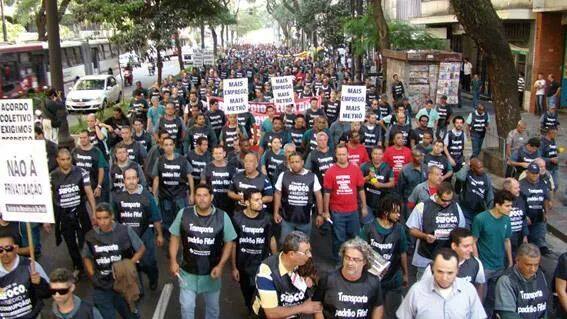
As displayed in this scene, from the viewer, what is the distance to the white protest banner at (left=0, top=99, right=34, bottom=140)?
8.27 metres

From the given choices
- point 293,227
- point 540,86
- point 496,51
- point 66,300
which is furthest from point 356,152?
point 540,86

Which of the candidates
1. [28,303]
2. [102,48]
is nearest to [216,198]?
[28,303]

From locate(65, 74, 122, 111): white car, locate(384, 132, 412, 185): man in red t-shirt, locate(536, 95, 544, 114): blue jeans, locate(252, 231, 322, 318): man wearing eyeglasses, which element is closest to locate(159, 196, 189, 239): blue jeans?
locate(384, 132, 412, 185): man in red t-shirt

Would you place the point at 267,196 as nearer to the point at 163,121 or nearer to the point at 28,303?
the point at 28,303

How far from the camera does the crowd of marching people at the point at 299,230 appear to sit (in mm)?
4648

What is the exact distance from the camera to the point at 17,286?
507 centimetres

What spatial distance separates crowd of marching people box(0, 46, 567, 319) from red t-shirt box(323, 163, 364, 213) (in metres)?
0.01

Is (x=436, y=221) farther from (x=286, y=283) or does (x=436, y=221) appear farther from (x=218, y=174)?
(x=218, y=174)

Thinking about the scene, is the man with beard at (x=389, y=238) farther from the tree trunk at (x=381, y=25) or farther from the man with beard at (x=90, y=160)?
the tree trunk at (x=381, y=25)

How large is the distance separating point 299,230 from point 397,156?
2.48m

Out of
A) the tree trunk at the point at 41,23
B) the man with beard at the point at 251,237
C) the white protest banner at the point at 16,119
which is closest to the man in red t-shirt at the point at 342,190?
the man with beard at the point at 251,237

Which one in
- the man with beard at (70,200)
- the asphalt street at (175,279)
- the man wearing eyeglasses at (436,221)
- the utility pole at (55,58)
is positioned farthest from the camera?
the utility pole at (55,58)

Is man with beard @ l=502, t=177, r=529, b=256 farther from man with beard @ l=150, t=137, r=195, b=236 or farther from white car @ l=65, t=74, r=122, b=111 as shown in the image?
white car @ l=65, t=74, r=122, b=111

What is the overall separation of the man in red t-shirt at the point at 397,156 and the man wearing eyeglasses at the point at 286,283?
4.77 meters
